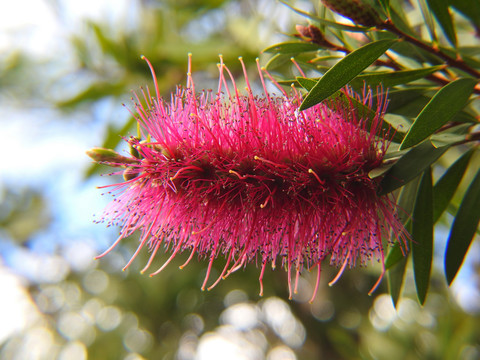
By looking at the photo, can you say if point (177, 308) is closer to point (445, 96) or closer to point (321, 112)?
point (321, 112)

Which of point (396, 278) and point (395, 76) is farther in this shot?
point (396, 278)

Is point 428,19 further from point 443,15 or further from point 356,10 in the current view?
point 356,10

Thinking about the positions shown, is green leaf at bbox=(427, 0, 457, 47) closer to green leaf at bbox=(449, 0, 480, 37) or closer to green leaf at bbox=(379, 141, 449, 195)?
green leaf at bbox=(449, 0, 480, 37)

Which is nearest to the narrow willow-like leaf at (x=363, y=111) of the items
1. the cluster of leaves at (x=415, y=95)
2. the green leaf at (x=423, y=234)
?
the cluster of leaves at (x=415, y=95)

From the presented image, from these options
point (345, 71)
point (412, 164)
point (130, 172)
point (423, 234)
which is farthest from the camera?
point (130, 172)

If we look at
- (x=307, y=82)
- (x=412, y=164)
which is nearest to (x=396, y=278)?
(x=412, y=164)

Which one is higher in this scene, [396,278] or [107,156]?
[107,156]

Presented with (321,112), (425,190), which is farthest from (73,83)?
(425,190)

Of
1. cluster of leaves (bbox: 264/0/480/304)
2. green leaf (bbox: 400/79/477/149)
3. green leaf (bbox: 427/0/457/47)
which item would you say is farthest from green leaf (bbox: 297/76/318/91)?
green leaf (bbox: 427/0/457/47)
